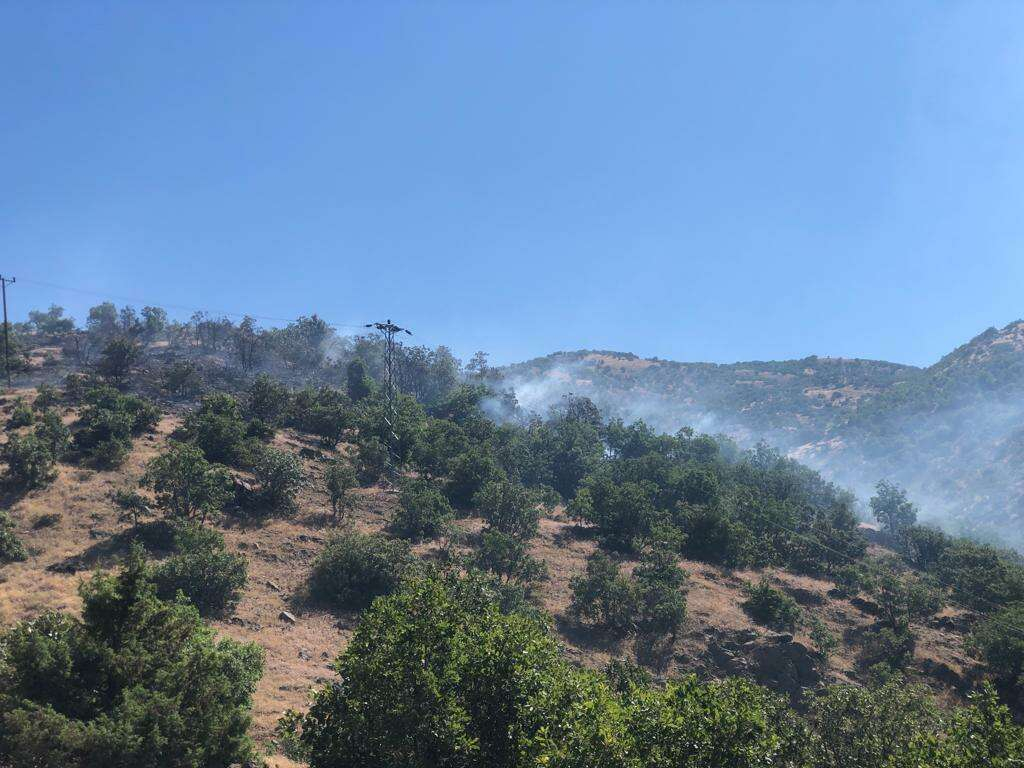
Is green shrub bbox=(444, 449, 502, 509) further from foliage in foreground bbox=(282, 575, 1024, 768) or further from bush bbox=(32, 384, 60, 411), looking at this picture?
foliage in foreground bbox=(282, 575, 1024, 768)

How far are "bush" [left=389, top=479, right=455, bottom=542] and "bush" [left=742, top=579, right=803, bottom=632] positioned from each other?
24.0m

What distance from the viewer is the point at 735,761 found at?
45.1 feet

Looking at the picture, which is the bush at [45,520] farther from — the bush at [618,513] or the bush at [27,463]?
the bush at [618,513]

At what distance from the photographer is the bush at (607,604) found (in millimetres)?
41750

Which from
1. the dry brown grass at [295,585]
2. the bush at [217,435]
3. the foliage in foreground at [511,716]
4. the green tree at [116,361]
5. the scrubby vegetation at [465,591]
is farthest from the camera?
the green tree at [116,361]

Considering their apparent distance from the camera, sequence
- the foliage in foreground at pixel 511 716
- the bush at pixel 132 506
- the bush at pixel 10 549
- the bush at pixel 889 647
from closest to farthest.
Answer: the foliage in foreground at pixel 511 716 < the bush at pixel 10 549 < the bush at pixel 132 506 < the bush at pixel 889 647

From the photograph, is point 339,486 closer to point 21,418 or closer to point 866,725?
point 21,418

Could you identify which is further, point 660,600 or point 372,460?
point 372,460

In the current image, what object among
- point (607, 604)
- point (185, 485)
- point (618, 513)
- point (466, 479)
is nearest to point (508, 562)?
point (607, 604)

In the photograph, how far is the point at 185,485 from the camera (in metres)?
41.9

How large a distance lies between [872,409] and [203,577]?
5760 inches

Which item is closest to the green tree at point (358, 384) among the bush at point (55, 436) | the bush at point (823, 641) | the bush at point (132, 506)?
the bush at point (55, 436)

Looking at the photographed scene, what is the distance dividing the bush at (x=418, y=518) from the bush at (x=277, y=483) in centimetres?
828

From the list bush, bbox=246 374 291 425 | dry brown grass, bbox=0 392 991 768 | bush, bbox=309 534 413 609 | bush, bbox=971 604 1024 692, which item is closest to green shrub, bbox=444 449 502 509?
dry brown grass, bbox=0 392 991 768
